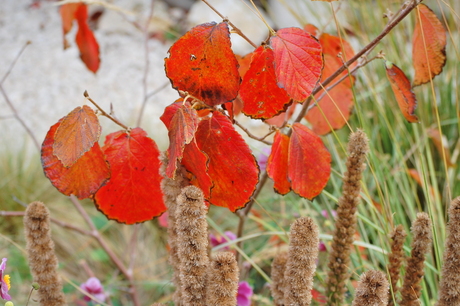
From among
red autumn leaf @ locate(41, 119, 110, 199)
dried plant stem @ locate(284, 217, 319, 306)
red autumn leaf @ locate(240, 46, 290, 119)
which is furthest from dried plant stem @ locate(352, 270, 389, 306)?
red autumn leaf @ locate(41, 119, 110, 199)

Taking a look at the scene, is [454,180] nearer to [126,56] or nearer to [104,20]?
[126,56]

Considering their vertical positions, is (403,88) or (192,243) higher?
(403,88)

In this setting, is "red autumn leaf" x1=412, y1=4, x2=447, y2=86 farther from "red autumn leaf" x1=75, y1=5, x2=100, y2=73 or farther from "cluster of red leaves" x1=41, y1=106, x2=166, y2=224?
"red autumn leaf" x1=75, y1=5, x2=100, y2=73

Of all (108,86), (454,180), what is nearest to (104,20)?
(108,86)

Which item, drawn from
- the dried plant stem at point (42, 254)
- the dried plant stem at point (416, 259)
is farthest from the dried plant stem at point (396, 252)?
the dried plant stem at point (42, 254)

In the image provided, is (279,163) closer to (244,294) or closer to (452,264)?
(452,264)

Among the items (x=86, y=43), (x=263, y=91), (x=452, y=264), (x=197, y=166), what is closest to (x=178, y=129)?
(x=197, y=166)
